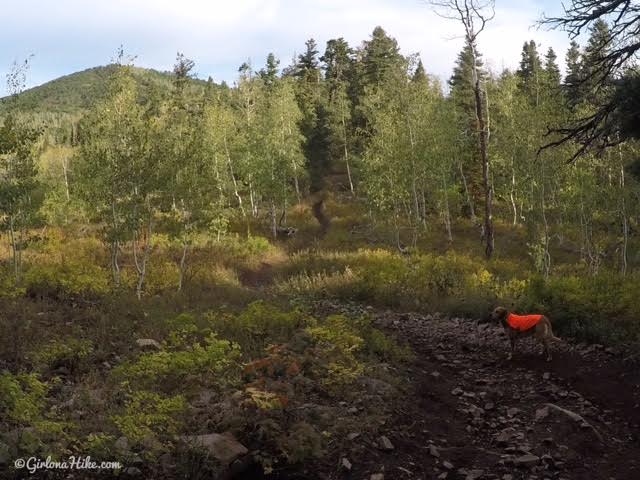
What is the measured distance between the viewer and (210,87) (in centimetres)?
6769

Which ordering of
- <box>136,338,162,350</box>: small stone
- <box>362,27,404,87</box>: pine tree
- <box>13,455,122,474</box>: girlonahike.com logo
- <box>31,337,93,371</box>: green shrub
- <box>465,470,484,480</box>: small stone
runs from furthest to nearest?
1. <box>362,27,404,87</box>: pine tree
2. <box>136,338,162,350</box>: small stone
3. <box>31,337,93,371</box>: green shrub
4. <box>465,470,484,480</box>: small stone
5. <box>13,455,122,474</box>: girlonahike.com logo

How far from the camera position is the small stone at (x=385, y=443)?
5406 millimetres

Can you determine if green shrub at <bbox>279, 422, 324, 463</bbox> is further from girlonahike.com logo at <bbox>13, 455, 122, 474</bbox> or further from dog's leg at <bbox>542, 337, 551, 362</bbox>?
dog's leg at <bbox>542, 337, 551, 362</bbox>

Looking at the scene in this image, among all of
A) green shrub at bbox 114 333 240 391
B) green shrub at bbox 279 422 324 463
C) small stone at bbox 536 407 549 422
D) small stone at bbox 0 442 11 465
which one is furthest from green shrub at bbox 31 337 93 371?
small stone at bbox 536 407 549 422

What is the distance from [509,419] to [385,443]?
213cm

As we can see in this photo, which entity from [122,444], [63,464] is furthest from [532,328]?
[63,464]

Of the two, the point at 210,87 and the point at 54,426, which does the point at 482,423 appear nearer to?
the point at 54,426

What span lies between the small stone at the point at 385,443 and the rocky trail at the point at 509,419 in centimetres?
1

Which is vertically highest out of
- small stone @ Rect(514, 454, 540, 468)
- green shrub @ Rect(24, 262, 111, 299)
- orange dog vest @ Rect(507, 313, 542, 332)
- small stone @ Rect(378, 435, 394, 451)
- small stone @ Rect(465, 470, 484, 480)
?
green shrub @ Rect(24, 262, 111, 299)

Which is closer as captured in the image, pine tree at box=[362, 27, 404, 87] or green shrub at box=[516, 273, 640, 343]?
green shrub at box=[516, 273, 640, 343]

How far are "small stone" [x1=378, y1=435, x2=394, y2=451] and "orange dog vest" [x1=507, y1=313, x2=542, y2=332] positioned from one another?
4.30 meters

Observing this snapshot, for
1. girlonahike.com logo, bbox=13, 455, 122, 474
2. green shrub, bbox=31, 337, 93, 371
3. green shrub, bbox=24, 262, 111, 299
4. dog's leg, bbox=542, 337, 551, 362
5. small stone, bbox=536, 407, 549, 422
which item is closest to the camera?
girlonahike.com logo, bbox=13, 455, 122, 474

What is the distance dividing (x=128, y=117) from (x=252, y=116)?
3240cm

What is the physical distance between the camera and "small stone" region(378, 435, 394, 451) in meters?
5.41
